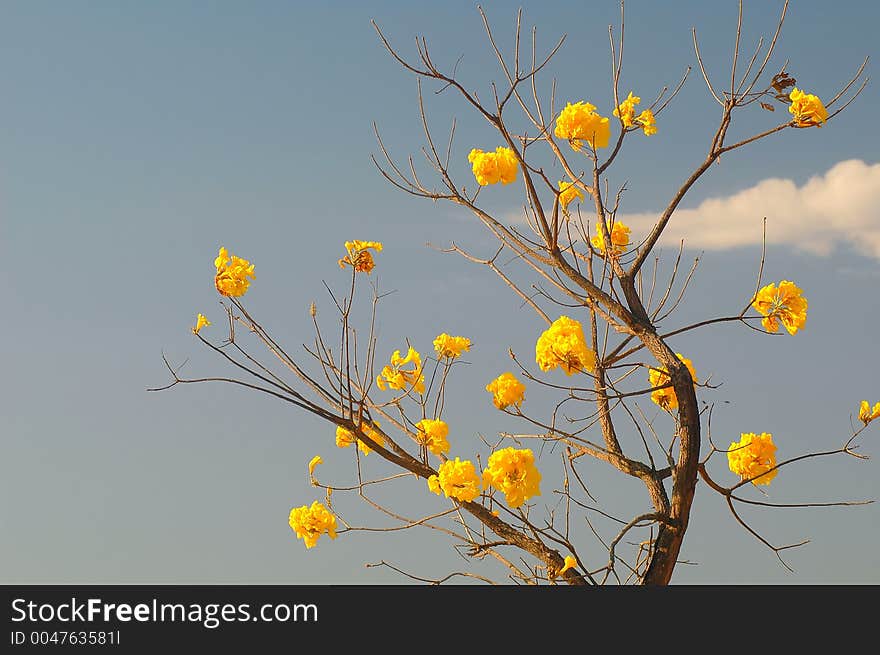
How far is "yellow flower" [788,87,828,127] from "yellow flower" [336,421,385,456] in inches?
66.8

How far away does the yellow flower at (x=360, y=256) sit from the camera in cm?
292

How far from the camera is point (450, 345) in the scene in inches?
122

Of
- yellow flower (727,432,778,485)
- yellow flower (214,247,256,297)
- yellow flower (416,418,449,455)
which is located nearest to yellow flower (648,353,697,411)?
yellow flower (727,432,778,485)

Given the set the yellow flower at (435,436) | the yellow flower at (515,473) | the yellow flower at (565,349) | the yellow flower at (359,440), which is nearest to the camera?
the yellow flower at (515,473)

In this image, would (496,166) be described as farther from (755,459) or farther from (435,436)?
(755,459)

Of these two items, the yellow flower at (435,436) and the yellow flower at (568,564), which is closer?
the yellow flower at (568,564)

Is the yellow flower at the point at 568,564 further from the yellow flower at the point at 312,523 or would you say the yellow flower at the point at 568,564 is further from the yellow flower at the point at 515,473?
the yellow flower at the point at 312,523

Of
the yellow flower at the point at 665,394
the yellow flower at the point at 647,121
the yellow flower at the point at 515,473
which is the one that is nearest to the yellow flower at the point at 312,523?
the yellow flower at the point at 515,473

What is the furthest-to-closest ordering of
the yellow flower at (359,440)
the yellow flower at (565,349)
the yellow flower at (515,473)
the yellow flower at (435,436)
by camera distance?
the yellow flower at (435,436) < the yellow flower at (359,440) < the yellow flower at (565,349) < the yellow flower at (515,473)

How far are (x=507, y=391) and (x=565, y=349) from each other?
297mm

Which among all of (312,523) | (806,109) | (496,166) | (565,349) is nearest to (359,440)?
(312,523)

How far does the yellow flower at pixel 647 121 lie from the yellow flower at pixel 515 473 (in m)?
1.29
